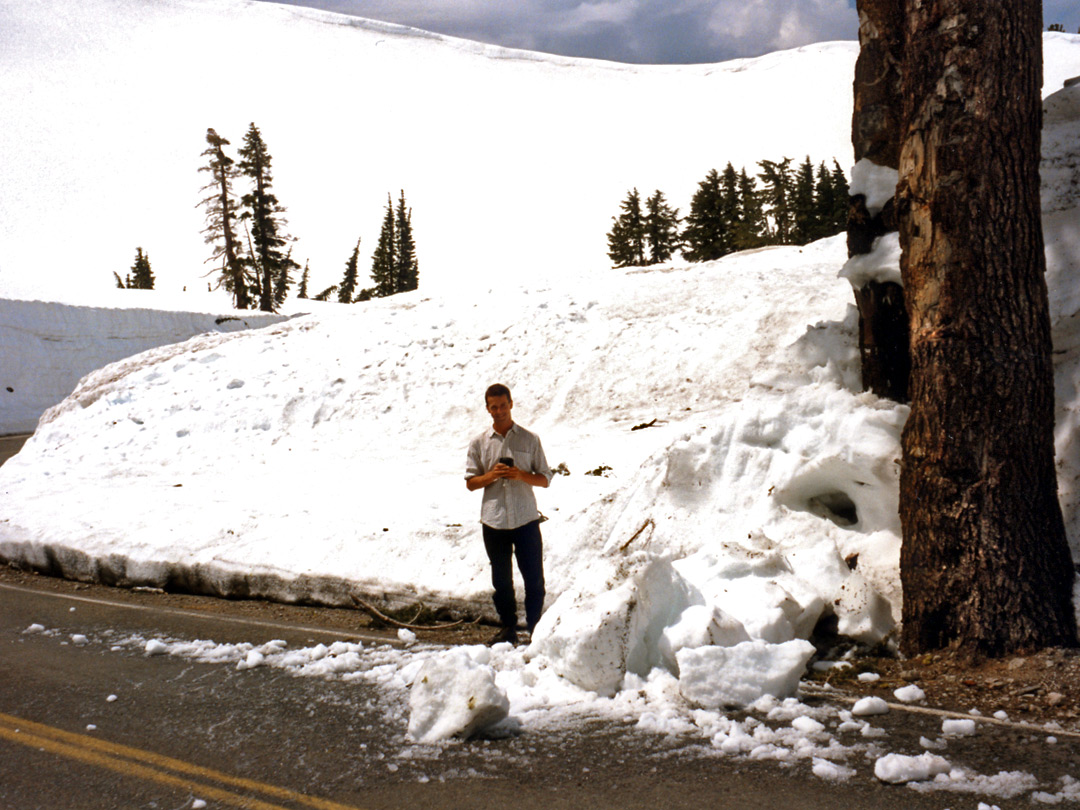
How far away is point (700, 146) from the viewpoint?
127 metres

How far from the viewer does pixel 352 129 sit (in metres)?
133

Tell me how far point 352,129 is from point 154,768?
13852 cm

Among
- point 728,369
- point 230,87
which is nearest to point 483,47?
point 230,87

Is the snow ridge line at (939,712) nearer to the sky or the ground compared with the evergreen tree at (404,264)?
nearer to the ground

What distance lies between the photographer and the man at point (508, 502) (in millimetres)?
6121

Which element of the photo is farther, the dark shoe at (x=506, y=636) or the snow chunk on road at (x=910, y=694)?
the dark shoe at (x=506, y=636)

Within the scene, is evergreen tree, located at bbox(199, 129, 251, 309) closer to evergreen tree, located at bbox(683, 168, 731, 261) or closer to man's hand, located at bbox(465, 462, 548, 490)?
evergreen tree, located at bbox(683, 168, 731, 261)

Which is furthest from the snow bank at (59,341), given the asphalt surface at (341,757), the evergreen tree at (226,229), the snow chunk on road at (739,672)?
the snow chunk on road at (739,672)

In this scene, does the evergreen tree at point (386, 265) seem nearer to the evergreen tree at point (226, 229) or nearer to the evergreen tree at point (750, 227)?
the evergreen tree at point (226, 229)

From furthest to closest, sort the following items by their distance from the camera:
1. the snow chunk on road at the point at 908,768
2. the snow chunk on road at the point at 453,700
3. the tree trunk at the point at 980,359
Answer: the tree trunk at the point at 980,359, the snow chunk on road at the point at 453,700, the snow chunk on road at the point at 908,768

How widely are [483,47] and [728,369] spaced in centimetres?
15940

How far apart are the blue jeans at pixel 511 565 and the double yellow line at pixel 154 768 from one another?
2.41 meters

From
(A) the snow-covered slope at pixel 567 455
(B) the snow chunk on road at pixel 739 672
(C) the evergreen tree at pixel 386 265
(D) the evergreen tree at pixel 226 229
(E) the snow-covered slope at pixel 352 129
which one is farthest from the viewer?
(E) the snow-covered slope at pixel 352 129

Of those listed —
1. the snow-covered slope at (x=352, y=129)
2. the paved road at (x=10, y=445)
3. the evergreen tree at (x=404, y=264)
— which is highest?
the snow-covered slope at (x=352, y=129)
